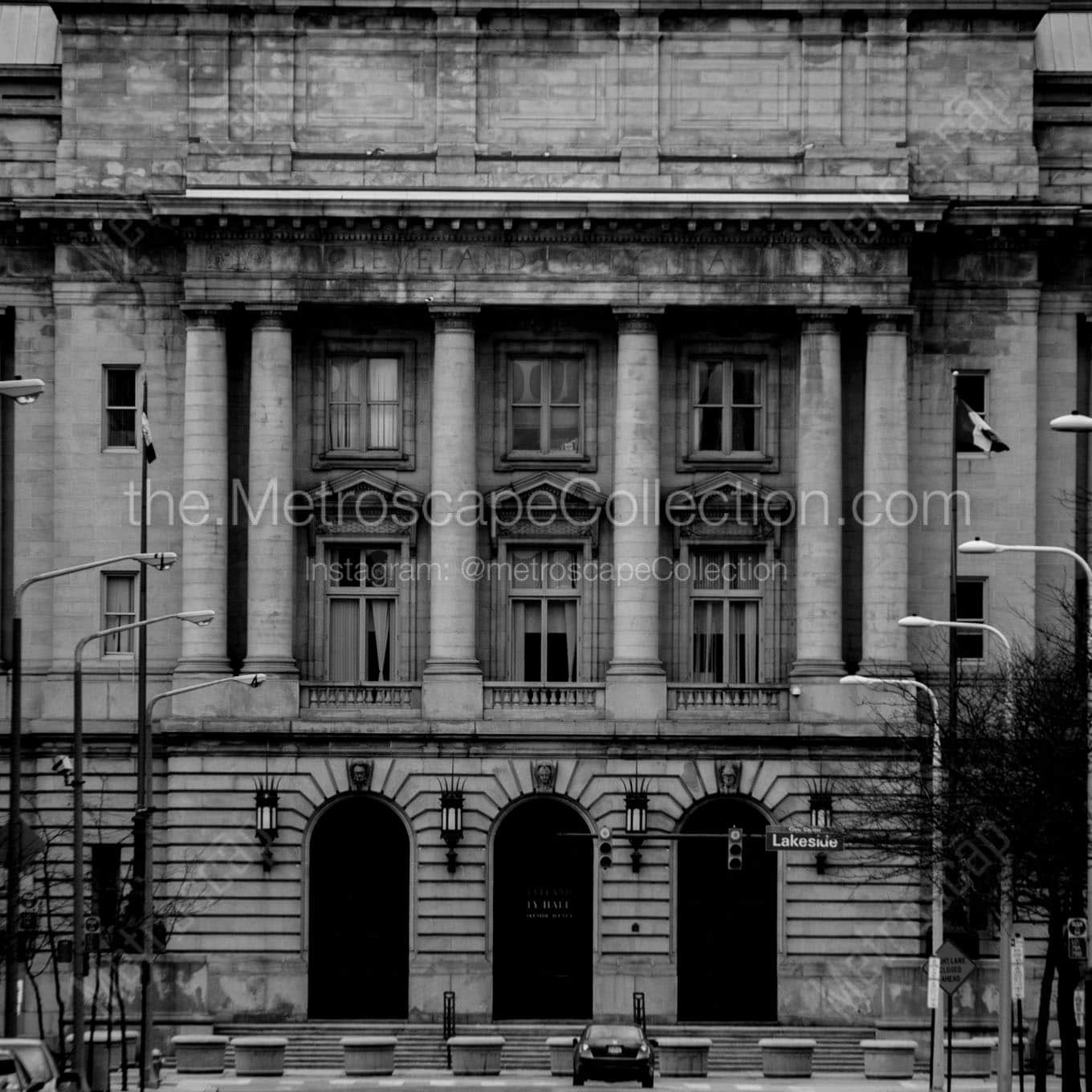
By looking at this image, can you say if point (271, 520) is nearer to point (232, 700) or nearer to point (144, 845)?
point (232, 700)

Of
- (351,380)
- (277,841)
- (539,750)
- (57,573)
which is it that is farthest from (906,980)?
(57,573)

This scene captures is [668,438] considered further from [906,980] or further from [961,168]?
[906,980]

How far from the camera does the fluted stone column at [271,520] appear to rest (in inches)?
3312

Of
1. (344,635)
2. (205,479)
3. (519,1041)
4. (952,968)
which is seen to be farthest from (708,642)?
(952,968)

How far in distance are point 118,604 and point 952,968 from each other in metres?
30.8

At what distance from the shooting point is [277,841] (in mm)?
83375

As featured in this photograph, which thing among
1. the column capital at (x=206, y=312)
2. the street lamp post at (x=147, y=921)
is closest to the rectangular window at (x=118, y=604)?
the column capital at (x=206, y=312)

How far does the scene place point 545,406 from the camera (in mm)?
86750

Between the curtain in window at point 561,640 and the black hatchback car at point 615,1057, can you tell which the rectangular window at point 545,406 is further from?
the black hatchback car at point 615,1057

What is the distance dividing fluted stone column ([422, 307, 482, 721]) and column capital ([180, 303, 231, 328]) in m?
5.98

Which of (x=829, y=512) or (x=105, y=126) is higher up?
(x=105, y=126)

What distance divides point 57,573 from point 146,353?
83.1 feet

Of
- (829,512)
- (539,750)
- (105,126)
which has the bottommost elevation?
(539,750)

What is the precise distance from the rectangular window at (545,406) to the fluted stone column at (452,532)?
211cm
